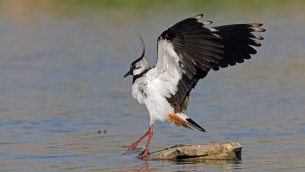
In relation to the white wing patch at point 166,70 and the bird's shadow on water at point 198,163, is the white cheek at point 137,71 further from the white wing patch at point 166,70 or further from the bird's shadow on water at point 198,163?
the bird's shadow on water at point 198,163

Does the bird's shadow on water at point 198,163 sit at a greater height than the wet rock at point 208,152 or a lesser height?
lesser

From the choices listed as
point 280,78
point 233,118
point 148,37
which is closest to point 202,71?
point 233,118

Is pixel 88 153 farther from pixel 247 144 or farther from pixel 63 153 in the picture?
pixel 247 144

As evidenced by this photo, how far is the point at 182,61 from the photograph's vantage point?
7207 millimetres

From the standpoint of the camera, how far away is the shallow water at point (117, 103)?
24.8 feet

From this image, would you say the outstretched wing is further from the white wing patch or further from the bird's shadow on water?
the bird's shadow on water

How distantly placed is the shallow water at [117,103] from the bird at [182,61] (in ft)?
2.49

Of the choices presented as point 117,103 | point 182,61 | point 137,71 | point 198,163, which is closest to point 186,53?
point 182,61

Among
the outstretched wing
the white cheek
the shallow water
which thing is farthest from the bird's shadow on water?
the white cheek

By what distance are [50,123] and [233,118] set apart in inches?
127

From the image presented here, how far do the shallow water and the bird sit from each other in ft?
2.49

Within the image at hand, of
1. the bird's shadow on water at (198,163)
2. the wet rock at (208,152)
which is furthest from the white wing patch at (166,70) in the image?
the bird's shadow on water at (198,163)

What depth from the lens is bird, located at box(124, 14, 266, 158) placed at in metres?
7.01

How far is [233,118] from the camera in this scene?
10.1 metres
